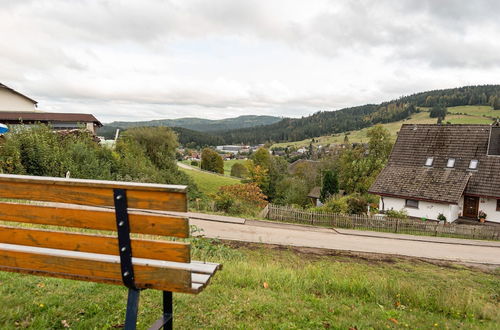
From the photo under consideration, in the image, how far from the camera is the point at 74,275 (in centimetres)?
253

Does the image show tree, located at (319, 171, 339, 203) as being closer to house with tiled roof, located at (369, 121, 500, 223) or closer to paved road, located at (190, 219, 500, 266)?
house with tiled roof, located at (369, 121, 500, 223)

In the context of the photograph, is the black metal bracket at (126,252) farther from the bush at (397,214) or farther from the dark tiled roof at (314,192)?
the dark tiled roof at (314,192)

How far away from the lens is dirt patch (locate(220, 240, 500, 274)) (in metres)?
11.2

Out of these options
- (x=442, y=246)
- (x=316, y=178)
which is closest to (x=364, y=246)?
(x=442, y=246)

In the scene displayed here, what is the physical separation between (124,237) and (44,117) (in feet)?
94.9

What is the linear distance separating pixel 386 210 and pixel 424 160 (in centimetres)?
566

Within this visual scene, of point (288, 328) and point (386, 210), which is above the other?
point (288, 328)

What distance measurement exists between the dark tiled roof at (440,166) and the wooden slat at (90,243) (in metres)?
24.3

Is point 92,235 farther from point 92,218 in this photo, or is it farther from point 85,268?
point 85,268

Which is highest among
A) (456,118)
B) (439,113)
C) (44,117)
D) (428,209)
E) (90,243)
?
(439,113)

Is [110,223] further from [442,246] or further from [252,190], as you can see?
[252,190]

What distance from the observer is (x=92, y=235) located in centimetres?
241

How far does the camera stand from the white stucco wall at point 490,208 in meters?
22.5

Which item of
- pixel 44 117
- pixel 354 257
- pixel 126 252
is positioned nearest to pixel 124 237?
pixel 126 252
